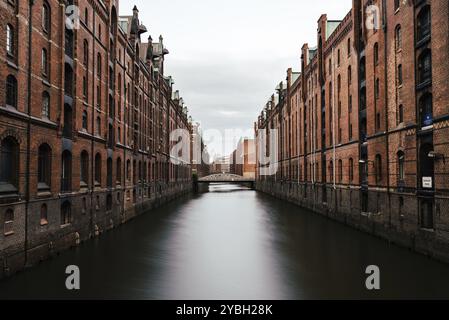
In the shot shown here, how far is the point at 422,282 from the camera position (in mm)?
13195

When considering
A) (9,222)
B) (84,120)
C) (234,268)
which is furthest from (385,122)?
(9,222)

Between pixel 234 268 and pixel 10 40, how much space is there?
12.6 meters

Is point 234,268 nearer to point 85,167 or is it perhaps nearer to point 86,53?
point 85,167

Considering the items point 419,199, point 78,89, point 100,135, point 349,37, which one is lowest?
point 419,199

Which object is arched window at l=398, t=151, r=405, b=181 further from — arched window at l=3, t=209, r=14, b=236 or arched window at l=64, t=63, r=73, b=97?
arched window at l=3, t=209, r=14, b=236

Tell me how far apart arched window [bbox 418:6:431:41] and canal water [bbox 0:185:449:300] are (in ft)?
33.3

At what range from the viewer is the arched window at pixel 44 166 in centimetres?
1662

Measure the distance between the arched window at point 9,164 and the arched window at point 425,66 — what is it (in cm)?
1769

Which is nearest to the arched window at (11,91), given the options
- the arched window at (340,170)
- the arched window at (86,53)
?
the arched window at (86,53)

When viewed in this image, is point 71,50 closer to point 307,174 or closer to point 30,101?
point 30,101

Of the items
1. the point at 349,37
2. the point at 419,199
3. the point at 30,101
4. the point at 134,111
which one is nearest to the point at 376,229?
the point at 419,199

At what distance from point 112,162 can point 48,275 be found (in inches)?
578

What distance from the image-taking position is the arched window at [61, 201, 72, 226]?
18953 millimetres

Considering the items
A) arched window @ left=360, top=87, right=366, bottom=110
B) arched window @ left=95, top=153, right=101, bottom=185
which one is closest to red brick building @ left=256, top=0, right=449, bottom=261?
arched window @ left=360, top=87, right=366, bottom=110
